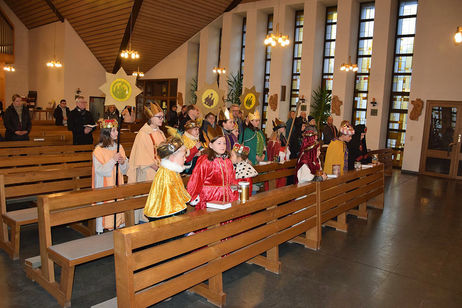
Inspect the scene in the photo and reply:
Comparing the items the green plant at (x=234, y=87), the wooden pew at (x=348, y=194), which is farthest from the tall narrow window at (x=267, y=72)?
the wooden pew at (x=348, y=194)

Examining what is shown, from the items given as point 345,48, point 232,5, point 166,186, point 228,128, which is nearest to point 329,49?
point 345,48

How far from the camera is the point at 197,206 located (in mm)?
3789

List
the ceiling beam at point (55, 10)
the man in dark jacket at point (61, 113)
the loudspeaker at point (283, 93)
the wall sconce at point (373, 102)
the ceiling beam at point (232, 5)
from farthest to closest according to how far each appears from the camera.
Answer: the ceiling beam at point (232, 5) → the ceiling beam at point (55, 10) → the loudspeaker at point (283, 93) → the wall sconce at point (373, 102) → the man in dark jacket at point (61, 113)

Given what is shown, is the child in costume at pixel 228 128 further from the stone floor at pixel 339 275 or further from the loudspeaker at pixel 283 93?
the loudspeaker at pixel 283 93

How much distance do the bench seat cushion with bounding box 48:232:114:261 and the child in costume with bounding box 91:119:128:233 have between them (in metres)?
0.95

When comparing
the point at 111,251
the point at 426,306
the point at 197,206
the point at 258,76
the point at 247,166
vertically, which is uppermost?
the point at 258,76

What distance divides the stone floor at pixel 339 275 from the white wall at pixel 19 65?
18.1m

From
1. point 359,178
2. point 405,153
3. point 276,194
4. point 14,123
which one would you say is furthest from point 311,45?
point 276,194

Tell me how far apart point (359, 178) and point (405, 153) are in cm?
734

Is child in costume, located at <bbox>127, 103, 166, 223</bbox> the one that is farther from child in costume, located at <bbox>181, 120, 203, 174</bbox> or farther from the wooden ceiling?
the wooden ceiling

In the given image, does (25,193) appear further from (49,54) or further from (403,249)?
(49,54)

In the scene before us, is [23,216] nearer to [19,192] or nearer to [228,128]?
[19,192]

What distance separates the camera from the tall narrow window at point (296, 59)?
1571 centimetres

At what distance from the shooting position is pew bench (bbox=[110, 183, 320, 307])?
2463 millimetres
